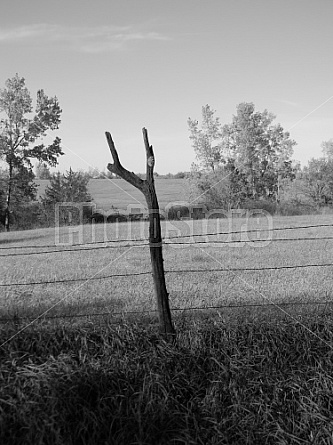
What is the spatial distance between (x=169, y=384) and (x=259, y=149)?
36.7m

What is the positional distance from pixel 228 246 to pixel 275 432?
1091cm

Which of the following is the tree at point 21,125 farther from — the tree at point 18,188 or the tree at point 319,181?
the tree at point 319,181

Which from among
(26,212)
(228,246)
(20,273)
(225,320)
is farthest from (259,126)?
(225,320)

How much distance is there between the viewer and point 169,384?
4.26 metres

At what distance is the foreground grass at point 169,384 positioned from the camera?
3.74 m

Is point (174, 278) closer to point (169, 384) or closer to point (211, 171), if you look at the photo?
point (169, 384)

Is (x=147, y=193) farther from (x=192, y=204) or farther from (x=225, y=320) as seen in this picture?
(x=192, y=204)

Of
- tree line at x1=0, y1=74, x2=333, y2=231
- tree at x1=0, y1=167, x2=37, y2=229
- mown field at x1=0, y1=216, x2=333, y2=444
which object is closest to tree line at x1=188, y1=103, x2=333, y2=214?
tree line at x1=0, y1=74, x2=333, y2=231

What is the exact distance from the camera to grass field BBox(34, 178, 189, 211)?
36.5m

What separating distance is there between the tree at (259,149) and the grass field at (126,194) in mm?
5299

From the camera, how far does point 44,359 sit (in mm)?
4648

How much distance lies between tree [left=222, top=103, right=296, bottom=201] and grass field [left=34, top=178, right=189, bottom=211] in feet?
17.4

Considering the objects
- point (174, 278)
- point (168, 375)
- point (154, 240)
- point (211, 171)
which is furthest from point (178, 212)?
point (168, 375)

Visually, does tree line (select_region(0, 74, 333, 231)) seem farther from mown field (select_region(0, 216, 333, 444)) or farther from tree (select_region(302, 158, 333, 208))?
mown field (select_region(0, 216, 333, 444))
